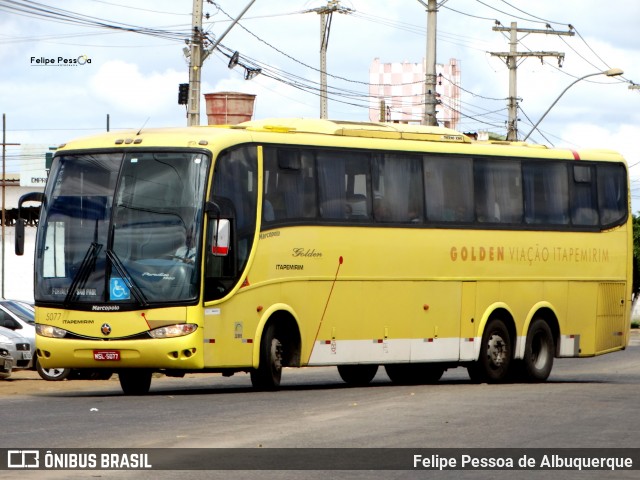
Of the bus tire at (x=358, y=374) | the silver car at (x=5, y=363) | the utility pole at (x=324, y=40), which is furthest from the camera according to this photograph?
the utility pole at (x=324, y=40)

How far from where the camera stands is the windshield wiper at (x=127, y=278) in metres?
20.6

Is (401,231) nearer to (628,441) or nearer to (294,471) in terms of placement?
(628,441)

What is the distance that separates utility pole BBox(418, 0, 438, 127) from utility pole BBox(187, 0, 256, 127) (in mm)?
6731

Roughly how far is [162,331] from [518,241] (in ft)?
26.0

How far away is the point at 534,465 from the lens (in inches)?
500

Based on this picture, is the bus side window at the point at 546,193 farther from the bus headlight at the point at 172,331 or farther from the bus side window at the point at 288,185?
the bus headlight at the point at 172,331

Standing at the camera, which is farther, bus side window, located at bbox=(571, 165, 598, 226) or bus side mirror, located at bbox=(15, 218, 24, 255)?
bus side window, located at bbox=(571, 165, 598, 226)

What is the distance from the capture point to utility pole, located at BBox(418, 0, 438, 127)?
3777cm

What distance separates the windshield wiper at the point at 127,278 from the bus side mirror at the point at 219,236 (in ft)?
3.72

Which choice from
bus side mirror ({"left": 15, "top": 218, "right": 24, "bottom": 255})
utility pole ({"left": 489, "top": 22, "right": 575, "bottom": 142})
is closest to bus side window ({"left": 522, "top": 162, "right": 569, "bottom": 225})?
bus side mirror ({"left": 15, "top": 218, "right": 24, "bottom": 255})

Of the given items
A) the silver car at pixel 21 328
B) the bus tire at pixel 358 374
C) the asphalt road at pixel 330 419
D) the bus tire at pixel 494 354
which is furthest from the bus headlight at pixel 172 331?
the silver car at pixel 21 328

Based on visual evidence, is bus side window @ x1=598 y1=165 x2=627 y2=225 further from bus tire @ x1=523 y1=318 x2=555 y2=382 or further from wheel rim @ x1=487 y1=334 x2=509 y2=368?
wheel rim @ x1=487 y1=334 x2=509 y2=368

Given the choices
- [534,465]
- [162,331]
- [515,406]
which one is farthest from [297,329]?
[534,465]

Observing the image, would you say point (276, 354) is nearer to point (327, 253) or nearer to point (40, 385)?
point (327, 253)
